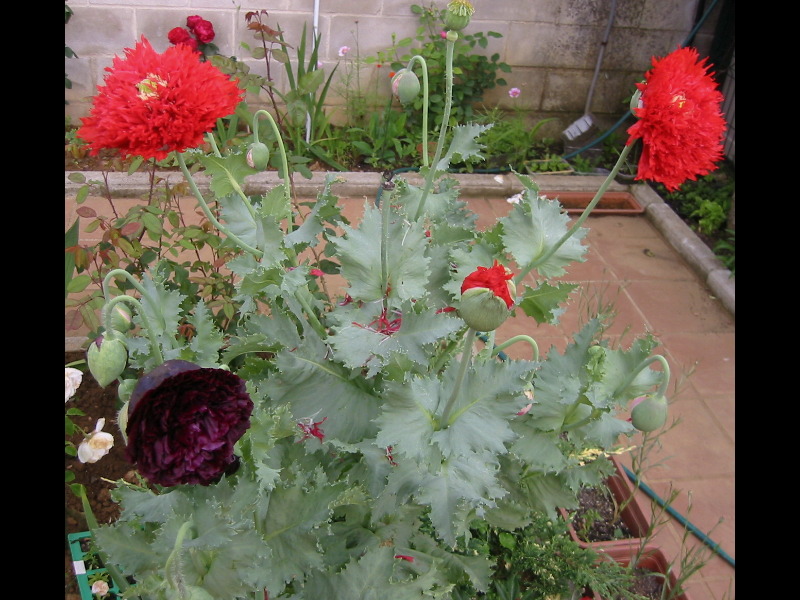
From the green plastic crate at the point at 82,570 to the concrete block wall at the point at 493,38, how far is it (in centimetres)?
258

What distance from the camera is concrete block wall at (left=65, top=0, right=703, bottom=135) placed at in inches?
134

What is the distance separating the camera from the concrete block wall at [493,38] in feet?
11.2

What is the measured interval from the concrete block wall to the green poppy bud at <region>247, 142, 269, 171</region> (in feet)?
7.95

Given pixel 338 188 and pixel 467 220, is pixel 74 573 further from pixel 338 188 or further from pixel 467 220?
pixel 338 188

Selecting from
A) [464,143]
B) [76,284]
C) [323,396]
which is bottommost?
[76,284]

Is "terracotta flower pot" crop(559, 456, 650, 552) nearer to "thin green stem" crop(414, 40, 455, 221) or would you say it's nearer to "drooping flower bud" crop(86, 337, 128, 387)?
"thin green stem" crop(414, 40, 455, 221)

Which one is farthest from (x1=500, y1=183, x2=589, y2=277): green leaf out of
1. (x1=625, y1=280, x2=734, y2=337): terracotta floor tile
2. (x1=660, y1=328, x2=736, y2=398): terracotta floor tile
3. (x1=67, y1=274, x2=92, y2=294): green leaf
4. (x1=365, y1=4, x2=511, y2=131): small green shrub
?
(x1=365, y1=4, x2=511, y2=131): small green shrub

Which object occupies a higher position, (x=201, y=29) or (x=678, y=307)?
(x=201, y=29)

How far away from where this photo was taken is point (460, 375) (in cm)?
82

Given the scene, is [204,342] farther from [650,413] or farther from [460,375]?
[650,413]

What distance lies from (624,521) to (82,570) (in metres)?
1.38

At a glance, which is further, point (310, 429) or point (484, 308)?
point (310, 429)

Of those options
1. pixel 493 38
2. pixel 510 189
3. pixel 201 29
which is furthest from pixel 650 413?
pixel 493 38

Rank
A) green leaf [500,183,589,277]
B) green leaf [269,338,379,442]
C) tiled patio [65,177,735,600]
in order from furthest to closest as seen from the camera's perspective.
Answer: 1. tiled patio [65,177,735,600]
2. green leaf [500,183,589,277]
3. green leaf [269,338,379,442]
